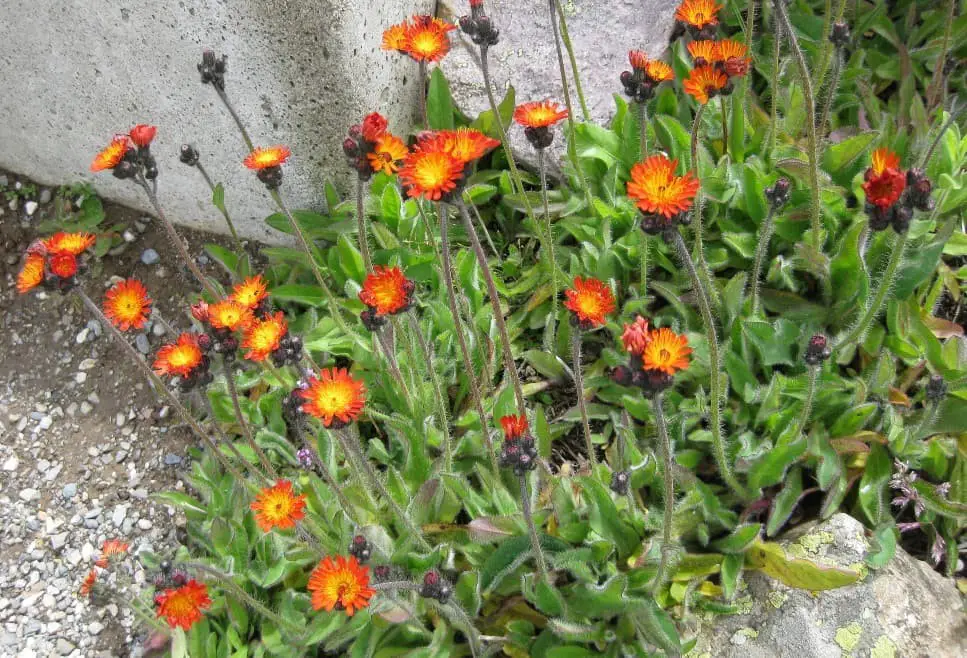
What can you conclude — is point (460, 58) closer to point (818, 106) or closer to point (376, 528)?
point (818, 106)

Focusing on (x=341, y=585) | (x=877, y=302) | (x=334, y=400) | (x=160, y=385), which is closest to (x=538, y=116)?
(x=334, y=400)

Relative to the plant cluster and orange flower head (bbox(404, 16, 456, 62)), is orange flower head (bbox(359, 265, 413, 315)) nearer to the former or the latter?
the plant cluster

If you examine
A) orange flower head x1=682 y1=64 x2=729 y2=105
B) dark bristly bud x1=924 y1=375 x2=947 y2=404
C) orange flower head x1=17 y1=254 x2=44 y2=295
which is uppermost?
orange flower head x1=17 y1=254 x2=44 y2=295

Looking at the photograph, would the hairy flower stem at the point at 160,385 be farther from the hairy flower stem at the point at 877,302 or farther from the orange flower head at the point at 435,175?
the hairy flower stem at the point at 877,302

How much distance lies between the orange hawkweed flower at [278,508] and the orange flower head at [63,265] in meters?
0.93

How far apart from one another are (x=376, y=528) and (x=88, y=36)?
260cm

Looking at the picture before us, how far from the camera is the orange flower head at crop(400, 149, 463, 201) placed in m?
2.03

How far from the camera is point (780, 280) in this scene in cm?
341

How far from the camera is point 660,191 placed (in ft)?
7.18

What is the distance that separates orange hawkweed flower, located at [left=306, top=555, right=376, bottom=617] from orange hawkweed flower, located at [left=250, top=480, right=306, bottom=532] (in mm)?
250

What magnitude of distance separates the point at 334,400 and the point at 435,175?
0.75m

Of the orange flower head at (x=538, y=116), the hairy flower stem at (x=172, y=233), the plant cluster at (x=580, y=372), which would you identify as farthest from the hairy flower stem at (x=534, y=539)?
the hairy flower stem at (x=172, y=233)

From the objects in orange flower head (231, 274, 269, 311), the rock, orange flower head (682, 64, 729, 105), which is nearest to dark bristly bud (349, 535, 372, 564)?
orange flower head (231, 274, 269, 311)

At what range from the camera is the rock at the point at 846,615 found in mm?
2686
